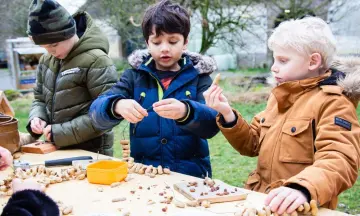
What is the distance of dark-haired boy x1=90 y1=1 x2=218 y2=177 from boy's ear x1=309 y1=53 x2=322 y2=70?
45cm

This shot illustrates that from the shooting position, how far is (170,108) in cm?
181

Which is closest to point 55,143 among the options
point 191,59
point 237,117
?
point 191,59

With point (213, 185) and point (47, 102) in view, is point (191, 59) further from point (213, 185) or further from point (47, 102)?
point (47, 102)

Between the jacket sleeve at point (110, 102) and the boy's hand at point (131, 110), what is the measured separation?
0.23 ft

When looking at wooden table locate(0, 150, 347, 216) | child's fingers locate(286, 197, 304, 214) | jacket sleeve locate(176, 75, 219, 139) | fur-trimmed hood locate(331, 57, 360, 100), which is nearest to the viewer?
child's fingers locate(286, 197, 304, 214)

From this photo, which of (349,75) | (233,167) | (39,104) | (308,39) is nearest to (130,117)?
(308,39)

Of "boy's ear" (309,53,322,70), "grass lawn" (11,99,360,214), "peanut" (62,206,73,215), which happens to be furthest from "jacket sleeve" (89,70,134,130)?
"grass lawn" (11,99,360,214)

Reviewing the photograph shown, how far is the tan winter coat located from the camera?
155 centimetres

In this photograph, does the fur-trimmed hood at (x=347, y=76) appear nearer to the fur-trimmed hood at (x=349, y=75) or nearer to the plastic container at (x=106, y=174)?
the fur-trimmed hood at (x=349, y=75)

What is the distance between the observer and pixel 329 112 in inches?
66.2

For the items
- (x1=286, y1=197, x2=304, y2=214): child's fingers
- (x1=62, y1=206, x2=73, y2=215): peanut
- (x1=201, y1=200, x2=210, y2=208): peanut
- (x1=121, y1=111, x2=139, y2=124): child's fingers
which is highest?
(x1=121, y1=111, x2=139, y2=124): child's fingers

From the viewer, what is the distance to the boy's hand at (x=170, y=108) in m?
1.81

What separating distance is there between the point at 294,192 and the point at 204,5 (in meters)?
6.91

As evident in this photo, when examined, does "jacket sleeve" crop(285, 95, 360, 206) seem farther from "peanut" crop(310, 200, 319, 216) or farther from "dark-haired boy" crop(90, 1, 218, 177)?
"dark-haired boy" crop(90, 1, 218, 177)
